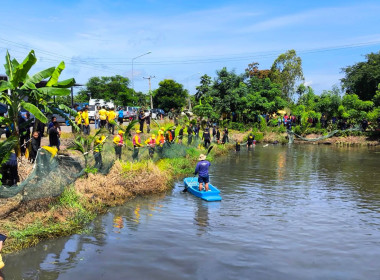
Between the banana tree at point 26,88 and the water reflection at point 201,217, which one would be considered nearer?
the water reflection at point 201,217

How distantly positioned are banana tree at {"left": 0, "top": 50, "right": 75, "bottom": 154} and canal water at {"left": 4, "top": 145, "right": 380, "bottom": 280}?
Answer: 13.2 feet

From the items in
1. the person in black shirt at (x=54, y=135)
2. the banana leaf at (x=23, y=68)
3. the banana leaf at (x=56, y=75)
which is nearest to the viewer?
the banana leaf at (x=23, y=68)

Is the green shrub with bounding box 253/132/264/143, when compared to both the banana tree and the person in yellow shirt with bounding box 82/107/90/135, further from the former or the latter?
the banana tree

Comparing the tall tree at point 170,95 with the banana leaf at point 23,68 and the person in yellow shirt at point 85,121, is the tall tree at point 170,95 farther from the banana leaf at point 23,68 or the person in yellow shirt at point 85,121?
the banana leaf at point 23,68

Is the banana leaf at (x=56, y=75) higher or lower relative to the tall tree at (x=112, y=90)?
lower

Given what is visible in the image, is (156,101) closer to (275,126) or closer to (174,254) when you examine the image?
(275,126)

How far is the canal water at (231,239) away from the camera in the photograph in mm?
8055

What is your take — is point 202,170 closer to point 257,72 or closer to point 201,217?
point 201,217

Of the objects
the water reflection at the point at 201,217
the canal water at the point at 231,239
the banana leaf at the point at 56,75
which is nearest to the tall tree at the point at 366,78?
the canal water at the point at 231,239

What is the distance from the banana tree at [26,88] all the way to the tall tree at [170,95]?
51390 mm

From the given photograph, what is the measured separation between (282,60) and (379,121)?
18.1 meters

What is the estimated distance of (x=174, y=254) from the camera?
352 inches

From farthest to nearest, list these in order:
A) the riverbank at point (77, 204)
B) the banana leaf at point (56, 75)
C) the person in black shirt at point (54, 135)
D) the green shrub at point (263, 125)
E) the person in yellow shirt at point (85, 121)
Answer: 1. the green shrub at point (263, 125)
2. the person in yellow shirt at point (85, 121)
3. the person in black shirt at point (54, 135)
4. the banana leaf at point (56, 75)
5. the riverbank at point (77, 204)

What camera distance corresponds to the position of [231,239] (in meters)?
10.1
